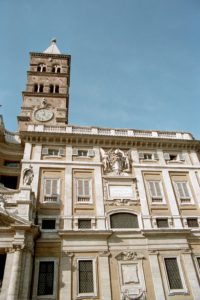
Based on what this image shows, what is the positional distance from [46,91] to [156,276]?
91.6 ft

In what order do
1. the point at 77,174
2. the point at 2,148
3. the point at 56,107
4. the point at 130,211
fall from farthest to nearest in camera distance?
1. the point at 56,107
2. the point at 2,148
3. the point at 77,174
4. the point at 130,211

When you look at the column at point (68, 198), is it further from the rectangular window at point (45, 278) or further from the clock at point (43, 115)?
the clock at point (43, 115)

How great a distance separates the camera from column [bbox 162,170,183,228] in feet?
70.3

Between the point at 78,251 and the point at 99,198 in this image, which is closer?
the point at 78,251

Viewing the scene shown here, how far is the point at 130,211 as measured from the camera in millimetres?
21672

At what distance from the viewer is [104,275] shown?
18.0 meters

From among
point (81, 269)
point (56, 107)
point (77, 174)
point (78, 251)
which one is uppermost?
point (56, 107)

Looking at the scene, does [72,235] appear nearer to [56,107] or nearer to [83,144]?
[83,144]

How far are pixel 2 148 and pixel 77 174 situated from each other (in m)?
7.59

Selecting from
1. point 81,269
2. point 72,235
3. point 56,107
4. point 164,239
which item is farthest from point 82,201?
point 56,107

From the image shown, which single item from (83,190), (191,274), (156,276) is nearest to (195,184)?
(191,274)

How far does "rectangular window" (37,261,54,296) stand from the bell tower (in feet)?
51.0

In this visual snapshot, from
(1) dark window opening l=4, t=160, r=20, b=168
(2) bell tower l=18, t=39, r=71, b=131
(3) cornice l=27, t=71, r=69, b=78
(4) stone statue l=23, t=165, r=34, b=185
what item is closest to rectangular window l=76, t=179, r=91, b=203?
(4) stone statue l=23, t=165, r=34, b=185

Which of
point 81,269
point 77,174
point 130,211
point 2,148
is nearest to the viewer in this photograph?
point 81,269
